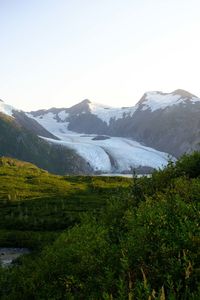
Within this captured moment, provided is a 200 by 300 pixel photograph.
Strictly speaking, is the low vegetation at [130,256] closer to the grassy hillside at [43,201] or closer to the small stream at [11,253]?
the grassy hillside at [43,201]

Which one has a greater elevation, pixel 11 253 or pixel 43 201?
pixel 43 201

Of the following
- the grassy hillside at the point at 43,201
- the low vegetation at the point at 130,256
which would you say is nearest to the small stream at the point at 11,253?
the grassy hillside at the point at 43,201

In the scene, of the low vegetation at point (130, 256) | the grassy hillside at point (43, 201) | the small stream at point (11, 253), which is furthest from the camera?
the grassy hillside at point (43, 201)

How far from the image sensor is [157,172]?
22.1 metres

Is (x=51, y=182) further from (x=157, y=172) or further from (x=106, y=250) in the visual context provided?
(x=106, y=250)

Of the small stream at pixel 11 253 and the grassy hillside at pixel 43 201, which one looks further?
the grassy hillside at pixel 43 201

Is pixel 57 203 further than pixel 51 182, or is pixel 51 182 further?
pixel 51 182

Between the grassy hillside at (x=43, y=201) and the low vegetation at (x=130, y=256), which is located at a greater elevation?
the low vegetation at (x=130, y=256)

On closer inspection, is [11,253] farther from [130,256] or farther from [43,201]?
[43,201]

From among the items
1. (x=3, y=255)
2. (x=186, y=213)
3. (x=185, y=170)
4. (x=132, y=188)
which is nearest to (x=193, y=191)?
(x=186, y=213)

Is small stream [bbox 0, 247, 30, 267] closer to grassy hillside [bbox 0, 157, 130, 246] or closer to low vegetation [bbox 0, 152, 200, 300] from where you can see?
grassy hillside [bbox 0, 157, 130, 246]

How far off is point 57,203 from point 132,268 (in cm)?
3668

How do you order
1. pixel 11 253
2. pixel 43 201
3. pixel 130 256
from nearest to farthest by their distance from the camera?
1. pixel 130 256
2. pixel 11 253
3. pixel 43 201

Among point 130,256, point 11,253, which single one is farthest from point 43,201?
point 130,256
